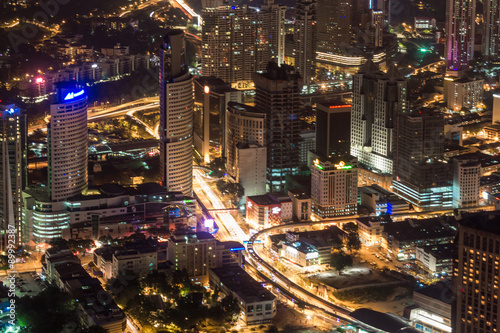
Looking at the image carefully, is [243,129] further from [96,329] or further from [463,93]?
[463,93]

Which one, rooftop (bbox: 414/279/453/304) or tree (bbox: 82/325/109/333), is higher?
rooftop (bbox: 414/279/453/304)

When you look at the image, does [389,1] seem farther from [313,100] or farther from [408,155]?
[408,155]

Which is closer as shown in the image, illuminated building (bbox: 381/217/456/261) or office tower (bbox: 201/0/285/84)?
illuminated building (bbox: 381/217/456/261)

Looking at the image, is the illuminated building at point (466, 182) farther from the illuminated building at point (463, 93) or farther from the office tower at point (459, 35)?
→ the office tower at point (459, 35)

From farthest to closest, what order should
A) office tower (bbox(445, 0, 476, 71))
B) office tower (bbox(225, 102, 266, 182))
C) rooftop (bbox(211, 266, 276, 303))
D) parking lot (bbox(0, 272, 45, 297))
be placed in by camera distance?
office tower (bbox(445, 0, 476, 71)), office tower (bbox(225, 102, 266, 182)), parking lot (bbox(0, 272, 45, 297)), rooftop (bbox(211, 266, 276, 303))

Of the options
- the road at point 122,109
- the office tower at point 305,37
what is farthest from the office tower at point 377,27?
the road at point 122,109

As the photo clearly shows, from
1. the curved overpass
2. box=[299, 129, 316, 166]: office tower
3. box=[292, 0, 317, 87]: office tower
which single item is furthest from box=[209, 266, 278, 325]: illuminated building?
box=[292, 0, 317, 87]: office tower

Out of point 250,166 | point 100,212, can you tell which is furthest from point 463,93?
point 100,212

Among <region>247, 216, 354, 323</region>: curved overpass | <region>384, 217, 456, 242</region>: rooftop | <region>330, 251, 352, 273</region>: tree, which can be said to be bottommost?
<region>247, 216, 354, 323</region>: curved overpass

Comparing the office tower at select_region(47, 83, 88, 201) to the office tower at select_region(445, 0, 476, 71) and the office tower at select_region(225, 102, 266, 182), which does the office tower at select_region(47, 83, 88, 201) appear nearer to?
the office tower at select_region(225, 102, 266, 182)
